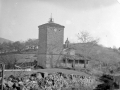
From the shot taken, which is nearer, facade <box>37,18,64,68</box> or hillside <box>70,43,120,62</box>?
facade <box>37,18,64,68</box>

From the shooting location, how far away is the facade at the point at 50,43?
10047 millimetres

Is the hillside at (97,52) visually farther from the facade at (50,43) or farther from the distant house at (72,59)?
the facade at (50,43)

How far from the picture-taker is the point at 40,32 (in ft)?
33.4

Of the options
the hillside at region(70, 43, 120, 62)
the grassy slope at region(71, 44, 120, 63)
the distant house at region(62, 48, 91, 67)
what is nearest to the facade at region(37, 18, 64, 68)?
the distant house at region(62, 48, 91, 67)

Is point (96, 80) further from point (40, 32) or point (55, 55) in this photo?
point (40, 32)

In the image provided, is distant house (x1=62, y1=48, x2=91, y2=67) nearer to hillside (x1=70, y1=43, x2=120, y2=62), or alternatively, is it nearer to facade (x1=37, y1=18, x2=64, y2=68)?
facade (x1=37, y1=18, x2=64, y2=68)

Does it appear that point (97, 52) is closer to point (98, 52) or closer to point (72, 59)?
point (98, 52)

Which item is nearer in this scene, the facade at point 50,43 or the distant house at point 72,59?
the facade at point 50,43

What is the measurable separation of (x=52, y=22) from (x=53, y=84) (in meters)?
3.80

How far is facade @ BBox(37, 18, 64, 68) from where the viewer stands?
1005 cm

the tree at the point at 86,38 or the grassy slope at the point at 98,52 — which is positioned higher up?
the tree at the point at 86,38

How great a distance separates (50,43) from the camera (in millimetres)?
10039

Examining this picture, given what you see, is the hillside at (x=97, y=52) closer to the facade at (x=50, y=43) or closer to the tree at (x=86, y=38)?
the tree at (x=86, y=38)

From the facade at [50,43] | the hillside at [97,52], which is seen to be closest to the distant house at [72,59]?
the facade at [50,43]
